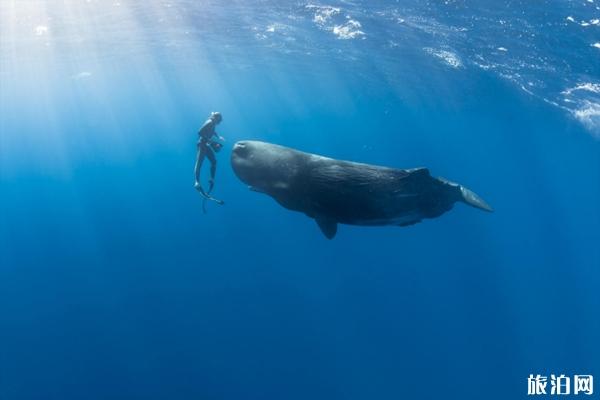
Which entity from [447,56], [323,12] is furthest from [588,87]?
[323,12]

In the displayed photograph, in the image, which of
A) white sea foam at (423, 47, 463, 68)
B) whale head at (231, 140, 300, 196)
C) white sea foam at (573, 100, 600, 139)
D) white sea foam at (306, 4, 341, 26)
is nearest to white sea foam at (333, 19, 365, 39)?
white sea foam at (306, 4, 341, 26)

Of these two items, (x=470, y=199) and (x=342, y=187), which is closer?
(x=342, y=187)

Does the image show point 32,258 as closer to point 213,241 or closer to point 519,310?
point 213,241

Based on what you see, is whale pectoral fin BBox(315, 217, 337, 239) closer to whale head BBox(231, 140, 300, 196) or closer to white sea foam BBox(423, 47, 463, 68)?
whale head BBox(231, 140, 300, 196)

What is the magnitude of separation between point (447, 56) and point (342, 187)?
1007 inches

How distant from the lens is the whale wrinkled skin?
5086 mm

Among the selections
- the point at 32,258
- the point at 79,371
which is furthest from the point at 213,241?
the point at 32,258

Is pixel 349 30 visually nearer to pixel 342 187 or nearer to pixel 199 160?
pixel 199 160

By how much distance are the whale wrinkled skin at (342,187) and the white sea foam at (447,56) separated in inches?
924

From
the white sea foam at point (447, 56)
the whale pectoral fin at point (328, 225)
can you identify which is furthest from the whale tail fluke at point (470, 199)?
the white sea foam at point (447, 56)

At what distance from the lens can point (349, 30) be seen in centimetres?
2653

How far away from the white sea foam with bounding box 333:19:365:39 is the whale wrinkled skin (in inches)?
825

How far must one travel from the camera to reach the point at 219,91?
67.9 metres

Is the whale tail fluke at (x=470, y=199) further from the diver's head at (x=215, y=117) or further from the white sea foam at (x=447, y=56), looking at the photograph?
the white sea foam at (x=447, y=56)
